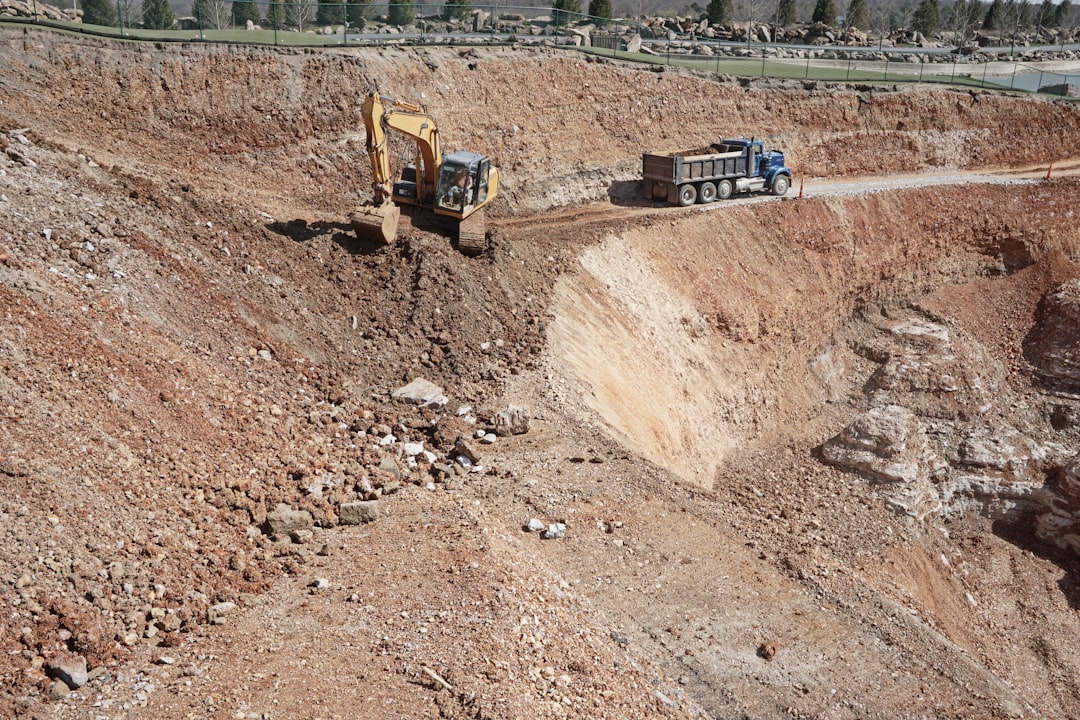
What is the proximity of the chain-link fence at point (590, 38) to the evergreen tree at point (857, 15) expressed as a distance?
33.7ft

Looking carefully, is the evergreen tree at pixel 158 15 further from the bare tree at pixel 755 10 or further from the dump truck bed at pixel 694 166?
the bare tree at pixel 755 10

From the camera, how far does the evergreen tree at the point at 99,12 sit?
3809 cm

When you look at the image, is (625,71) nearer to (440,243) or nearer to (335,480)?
(440,243)

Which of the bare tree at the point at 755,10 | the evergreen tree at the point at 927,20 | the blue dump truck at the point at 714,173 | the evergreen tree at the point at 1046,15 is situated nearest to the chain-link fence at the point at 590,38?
the blue dump truck at the point at 714,173

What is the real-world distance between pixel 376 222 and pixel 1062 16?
82.6m

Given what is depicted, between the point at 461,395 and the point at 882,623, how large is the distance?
8561 millimetres

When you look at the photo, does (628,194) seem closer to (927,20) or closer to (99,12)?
(99,12)

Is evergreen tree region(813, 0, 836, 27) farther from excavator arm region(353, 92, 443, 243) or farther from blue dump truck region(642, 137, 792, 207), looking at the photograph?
excavator arm region(353, 92, 443, 243)

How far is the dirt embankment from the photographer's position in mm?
10766

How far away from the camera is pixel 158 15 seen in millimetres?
38375

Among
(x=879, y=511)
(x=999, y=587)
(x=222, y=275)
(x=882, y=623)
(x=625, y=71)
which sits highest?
(x=625, y=71)

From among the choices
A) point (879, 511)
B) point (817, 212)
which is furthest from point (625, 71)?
point (879, 511)

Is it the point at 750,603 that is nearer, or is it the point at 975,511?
the point at 750,603

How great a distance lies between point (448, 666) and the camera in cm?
1028
